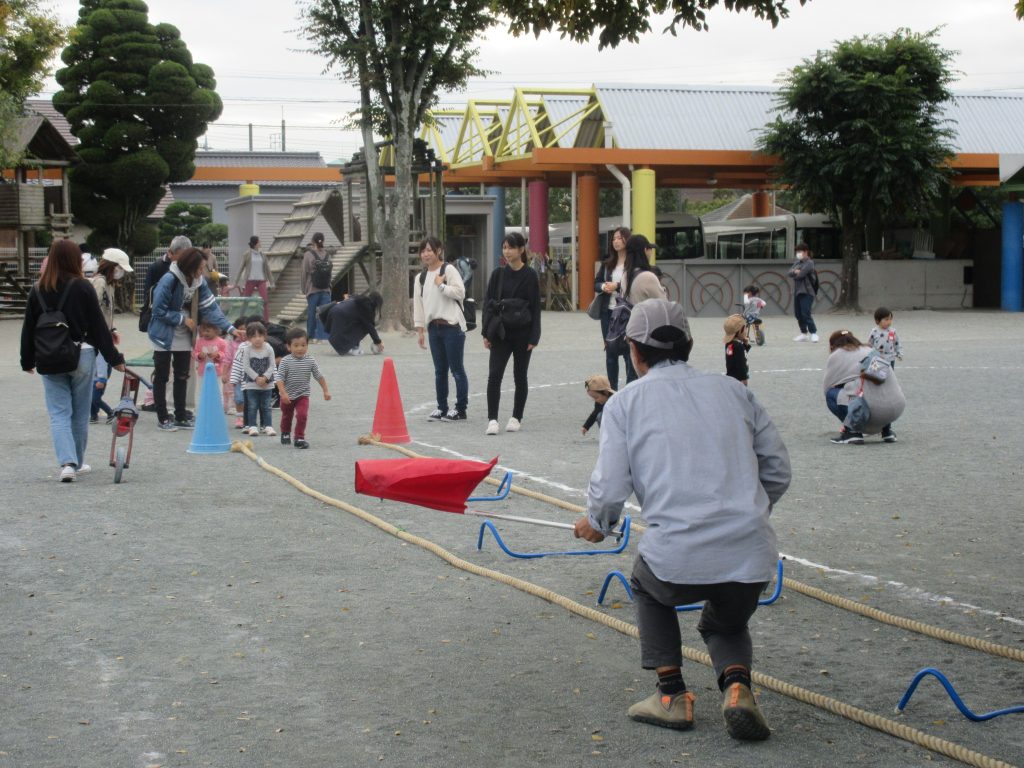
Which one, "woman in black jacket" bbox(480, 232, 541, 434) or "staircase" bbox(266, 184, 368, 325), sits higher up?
"staircase" bbox(266, 184, 368, 325)

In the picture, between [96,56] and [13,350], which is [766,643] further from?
[96,56]

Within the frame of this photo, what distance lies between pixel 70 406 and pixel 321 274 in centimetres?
1412

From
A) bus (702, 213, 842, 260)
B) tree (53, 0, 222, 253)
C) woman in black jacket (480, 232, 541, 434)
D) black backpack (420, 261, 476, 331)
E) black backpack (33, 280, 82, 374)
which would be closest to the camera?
black backpack (33, 280, 82, 374)

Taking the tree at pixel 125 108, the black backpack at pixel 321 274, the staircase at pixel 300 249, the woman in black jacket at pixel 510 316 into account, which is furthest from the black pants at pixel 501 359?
the tree at pixel 125 108

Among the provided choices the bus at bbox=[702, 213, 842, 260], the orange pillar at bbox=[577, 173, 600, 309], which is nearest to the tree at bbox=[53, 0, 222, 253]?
the orange pillar at bbox=[577, 173, 600, 309]

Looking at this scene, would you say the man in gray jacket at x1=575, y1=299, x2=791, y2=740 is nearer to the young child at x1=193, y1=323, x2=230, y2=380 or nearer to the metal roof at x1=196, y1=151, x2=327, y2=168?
the young child at x1=193, y1=323, x2=230, y2=380

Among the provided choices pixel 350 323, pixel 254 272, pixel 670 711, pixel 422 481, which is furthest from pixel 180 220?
pixel 670 711

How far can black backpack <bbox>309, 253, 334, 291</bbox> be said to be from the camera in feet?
75.8

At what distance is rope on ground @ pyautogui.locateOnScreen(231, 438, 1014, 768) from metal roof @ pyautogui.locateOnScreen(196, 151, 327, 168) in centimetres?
6576

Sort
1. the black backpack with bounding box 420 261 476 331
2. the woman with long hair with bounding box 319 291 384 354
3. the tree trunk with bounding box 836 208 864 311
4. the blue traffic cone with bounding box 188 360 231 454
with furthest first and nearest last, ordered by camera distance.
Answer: the tree trunk with bounding box 836 208 864 311 → the woman with long hair with bounding box 319 291 384 354 → the black backpack with bounding box 420 261 476 331 → the blue traffic cone with bounding box 188 360 231 454

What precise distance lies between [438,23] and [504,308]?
565 inches

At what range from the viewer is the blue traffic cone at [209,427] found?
1059 centimetres

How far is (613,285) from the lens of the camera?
1138cm

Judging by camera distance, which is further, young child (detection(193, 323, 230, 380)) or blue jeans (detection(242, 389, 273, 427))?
young child (detection(193, 323, 230, 380))
